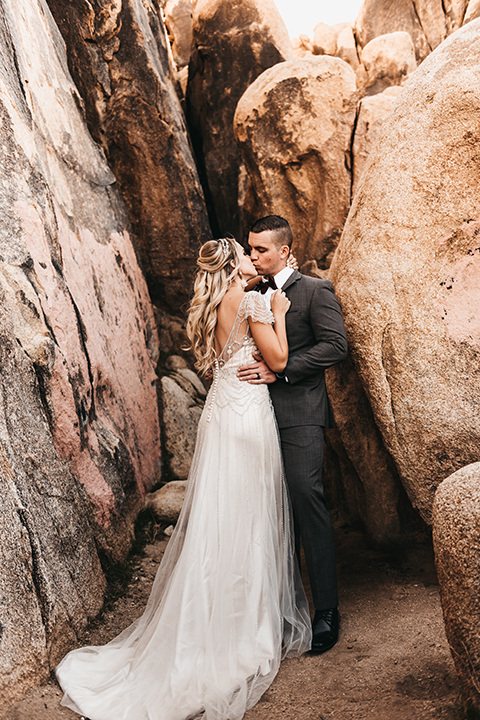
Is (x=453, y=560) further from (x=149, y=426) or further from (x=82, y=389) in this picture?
(x=149, y=426)

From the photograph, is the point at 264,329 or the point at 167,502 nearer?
the point at 264,329

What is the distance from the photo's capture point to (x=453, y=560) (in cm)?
192

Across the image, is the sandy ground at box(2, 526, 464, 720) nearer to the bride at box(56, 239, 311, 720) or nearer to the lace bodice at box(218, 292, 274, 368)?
the bride at box(56, 239, 311, 720)

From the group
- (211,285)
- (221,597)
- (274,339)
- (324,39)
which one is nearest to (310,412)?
(274,339)

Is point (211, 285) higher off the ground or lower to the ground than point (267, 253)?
lower

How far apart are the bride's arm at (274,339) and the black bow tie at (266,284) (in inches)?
12.2

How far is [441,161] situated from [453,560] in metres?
2.27

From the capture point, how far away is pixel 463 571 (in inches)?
73.8

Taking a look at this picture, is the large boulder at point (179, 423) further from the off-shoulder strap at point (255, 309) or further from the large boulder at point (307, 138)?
the off-shoulder strap at point (255, 309)

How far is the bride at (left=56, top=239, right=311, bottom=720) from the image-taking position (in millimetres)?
2537

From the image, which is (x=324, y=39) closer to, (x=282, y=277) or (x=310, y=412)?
(x=282, y=277)

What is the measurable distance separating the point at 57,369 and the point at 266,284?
1438 millimetres

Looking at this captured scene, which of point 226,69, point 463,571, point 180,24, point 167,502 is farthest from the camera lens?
point 180,24

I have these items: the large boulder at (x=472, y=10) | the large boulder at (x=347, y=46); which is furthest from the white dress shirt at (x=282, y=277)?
the large boulder at (x=347, y=46)
